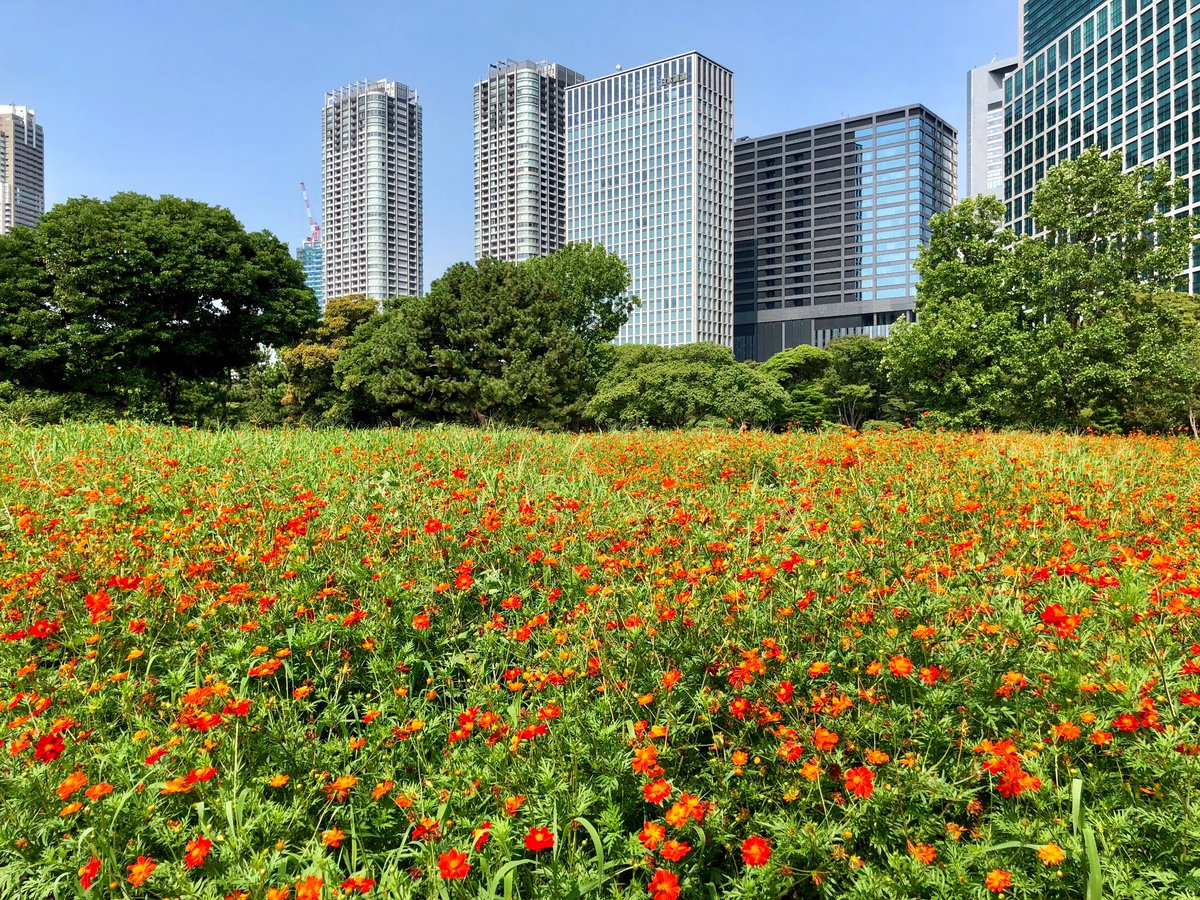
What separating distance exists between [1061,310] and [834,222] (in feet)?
417

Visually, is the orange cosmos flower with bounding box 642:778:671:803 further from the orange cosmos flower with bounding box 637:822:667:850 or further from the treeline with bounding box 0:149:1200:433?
the treeline with bounding box 0:149:1200:433

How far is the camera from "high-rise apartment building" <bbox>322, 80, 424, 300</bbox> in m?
146

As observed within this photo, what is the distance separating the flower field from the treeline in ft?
50.7

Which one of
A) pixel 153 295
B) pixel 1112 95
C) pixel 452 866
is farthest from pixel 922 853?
pixel 1112 95

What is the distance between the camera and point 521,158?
142500mm

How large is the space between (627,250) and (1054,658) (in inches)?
5481

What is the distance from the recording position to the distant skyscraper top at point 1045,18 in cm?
8756

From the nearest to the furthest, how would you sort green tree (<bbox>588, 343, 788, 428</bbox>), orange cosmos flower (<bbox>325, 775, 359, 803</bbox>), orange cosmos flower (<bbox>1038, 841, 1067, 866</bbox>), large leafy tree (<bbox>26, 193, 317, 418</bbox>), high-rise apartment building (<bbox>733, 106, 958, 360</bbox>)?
orange cosmos flower (<bbox>1038, 841, 1067, 866</bbox>) → orange cosmos flower (<bbox>325, 775, 359, 803</bbox>) → large leafy tree (<bbox>26, 193, 317, 418</bbox>) → green tree (<bbox>588, 343, 788, 428</bbox>) → high-rise apartment building (<bbox>733, 106, 958, 360</bbox>)

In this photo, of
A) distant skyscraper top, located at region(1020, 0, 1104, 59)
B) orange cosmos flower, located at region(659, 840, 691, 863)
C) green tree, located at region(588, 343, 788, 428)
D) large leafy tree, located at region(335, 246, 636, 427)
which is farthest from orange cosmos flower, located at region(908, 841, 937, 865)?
distant skyscraper top, located at region(1020, 0, 1104, 59)

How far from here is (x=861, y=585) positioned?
2.62 m

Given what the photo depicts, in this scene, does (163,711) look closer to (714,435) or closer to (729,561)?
(729,561)

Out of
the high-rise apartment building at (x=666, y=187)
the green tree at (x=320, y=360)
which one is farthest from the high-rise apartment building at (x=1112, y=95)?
the green tree at (x=320, y=360)

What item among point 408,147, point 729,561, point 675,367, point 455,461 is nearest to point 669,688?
point 729,561

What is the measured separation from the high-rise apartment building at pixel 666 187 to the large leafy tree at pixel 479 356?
101 meters
